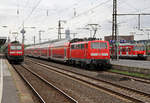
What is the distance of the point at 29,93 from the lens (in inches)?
469

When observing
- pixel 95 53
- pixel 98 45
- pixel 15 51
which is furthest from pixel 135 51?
pixel 15 51

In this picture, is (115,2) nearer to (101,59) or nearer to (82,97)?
(101,59)

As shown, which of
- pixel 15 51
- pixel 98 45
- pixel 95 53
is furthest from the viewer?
pixel 15 51

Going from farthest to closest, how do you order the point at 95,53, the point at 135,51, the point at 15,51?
the point at 135,51 < the point at 15,51 < the point at 95,53

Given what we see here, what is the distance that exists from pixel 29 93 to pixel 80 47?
504 inches

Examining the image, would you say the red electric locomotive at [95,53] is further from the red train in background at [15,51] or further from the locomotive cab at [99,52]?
the red train in background at [15,51]

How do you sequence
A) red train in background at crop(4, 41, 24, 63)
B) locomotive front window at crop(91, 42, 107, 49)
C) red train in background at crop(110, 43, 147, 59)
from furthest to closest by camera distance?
red train in background at crop(110, 43, 147, 59), red train in background at crop(4, 41, 24, 63), locomotive front window at crop(91, 42, 107, 49)

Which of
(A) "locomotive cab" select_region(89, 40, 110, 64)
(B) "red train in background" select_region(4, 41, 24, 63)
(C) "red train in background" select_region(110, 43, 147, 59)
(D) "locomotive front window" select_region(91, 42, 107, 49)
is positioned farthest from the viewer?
(C) "red train in background" select_region(110, 43, 147, 59)

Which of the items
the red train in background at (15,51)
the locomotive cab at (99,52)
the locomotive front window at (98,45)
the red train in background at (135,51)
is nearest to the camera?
the locomotive cab at (99,52)

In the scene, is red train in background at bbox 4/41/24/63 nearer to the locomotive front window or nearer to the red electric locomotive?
the red electric locomotive

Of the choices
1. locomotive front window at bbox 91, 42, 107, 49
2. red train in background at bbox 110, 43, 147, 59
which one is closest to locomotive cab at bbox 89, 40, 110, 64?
locomotive front window at bbox 91, 42, 107, 49

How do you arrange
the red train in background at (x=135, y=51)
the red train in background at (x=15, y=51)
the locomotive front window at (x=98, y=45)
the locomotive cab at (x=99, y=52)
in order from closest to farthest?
1. the locomotive cab at (x=99, y=52)
2. the locomotive front window at (x=98, y=45)
3. the red train in background at (x=15, y=51)
4. the red train in background at (x=135, y=51)

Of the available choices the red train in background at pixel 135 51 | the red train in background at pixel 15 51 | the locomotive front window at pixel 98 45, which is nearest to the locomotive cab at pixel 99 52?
the locomotive front window at pixel 98 45

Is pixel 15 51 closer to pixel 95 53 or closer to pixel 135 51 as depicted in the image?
pixel 95 53
